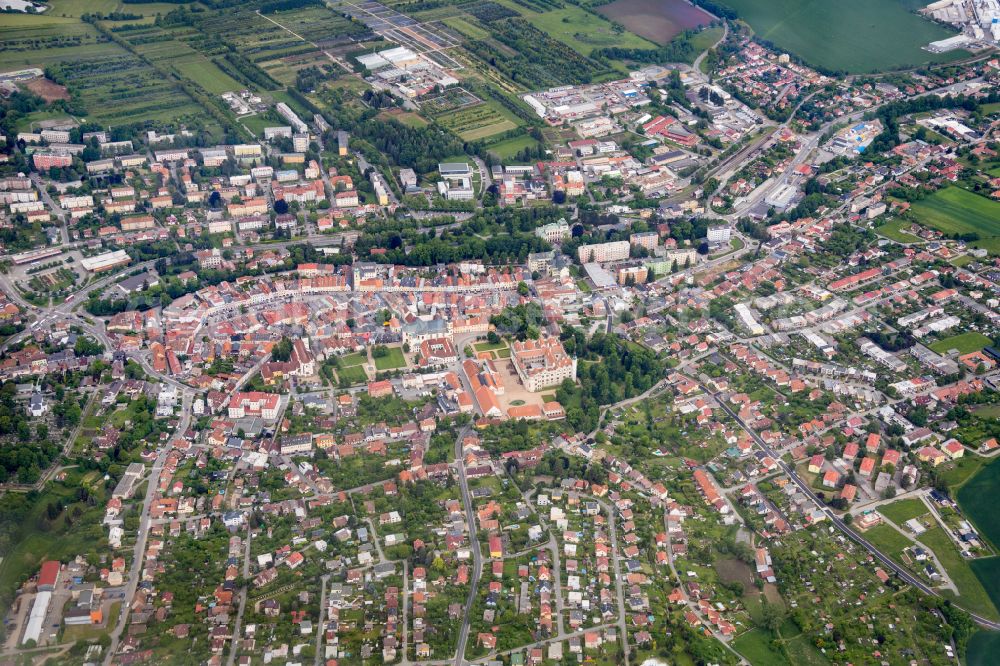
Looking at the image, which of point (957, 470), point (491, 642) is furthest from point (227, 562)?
point (957, 470)

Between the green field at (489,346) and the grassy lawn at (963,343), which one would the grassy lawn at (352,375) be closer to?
the green field at (489,346)

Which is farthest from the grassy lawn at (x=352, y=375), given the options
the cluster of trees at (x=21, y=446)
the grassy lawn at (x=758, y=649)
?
the grassy lawn at (x=758, y=649)

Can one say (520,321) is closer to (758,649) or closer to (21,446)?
(758,649)

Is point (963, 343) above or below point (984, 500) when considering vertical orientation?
above

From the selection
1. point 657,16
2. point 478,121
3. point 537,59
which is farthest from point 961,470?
point 657,16

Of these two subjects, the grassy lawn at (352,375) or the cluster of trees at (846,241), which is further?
the cluster of trees at (846,241)

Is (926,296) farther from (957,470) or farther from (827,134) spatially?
(827,134)
